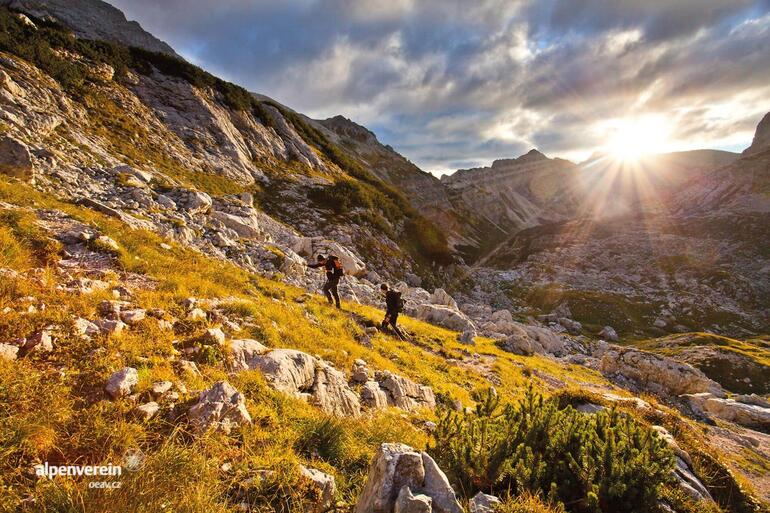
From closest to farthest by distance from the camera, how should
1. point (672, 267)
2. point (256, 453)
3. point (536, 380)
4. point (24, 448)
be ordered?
point (24, 448)
point (256, 453)
point (536, 380)
point (672, 267)

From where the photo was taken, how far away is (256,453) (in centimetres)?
461

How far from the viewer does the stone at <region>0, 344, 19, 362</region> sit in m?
4.52

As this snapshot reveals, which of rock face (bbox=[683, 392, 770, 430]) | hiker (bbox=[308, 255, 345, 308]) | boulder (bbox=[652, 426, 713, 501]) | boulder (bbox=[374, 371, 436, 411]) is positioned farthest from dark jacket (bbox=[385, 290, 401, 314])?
rock face (bbox=[683, 392, 770, 430])

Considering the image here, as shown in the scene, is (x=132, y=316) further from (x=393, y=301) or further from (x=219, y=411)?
(x=393, y=301)

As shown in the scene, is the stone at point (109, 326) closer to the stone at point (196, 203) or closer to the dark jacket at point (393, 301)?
the dark jacket at point (393, 301)

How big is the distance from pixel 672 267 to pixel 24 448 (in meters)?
94.6

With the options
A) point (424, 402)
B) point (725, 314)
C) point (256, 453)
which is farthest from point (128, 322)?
point (725, 314)

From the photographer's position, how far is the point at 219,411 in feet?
16.0

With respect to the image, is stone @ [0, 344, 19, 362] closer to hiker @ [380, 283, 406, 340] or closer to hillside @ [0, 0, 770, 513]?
hillside @ [0, 0, 770, 513]

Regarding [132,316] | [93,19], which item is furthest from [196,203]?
[93,19]

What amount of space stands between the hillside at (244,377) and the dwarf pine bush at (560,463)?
36 mm

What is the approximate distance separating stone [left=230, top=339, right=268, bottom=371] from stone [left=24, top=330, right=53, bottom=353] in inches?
110

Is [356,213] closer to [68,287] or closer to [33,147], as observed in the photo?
[33,147]

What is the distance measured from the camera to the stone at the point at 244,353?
22.9 ft
